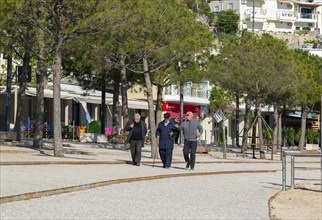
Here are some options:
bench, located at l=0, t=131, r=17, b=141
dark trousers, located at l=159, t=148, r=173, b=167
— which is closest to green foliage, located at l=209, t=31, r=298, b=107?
bench, located at l=0, t=131, r=17, b=141

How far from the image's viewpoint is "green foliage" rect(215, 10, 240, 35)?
396ft

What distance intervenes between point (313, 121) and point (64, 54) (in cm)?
5602

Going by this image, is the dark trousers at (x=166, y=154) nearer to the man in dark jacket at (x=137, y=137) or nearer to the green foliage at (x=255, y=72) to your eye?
the man in dark jacket at (x=137, y=137)

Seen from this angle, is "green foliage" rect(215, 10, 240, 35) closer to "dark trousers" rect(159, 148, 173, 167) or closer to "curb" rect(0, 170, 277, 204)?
"dark trousers" rect(159, 148, 173, 167)

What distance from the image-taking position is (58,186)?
17.2 metres

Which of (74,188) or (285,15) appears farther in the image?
(285,15)

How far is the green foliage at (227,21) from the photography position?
121 m

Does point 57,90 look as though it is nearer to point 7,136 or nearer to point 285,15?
point 7,136

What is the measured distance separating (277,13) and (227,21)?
19.2 metres

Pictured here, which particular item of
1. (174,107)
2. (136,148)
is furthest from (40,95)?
(174,107)

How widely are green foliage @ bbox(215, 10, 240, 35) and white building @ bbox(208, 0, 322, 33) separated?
15.5ft

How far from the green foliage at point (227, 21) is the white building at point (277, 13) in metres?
4.72

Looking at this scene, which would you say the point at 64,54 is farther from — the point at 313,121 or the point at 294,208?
the point at 313,121

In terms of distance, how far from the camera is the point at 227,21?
124m
